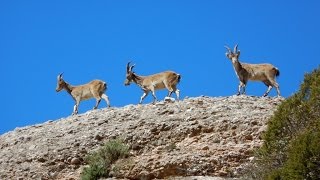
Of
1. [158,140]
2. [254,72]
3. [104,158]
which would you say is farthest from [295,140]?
[254,72]

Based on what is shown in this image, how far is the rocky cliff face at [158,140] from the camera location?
18750 mm

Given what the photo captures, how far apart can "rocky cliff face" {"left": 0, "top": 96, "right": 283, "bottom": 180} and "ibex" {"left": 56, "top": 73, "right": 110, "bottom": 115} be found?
12.8 ft

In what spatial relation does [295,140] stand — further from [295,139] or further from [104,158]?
[104,158]

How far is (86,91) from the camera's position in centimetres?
2803

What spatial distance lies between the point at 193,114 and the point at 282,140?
5.50m

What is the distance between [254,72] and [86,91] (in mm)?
6553

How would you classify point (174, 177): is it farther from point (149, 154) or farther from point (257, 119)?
point (257, 119)

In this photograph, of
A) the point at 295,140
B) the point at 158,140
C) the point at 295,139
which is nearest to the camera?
the point at 295,140

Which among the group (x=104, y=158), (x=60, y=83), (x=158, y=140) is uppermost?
(x=60, y=83)

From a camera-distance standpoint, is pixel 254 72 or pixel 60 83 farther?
pixel 60 83

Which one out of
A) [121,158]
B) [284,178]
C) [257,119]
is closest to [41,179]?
[121,158]

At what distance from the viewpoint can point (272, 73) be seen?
26.2 meters

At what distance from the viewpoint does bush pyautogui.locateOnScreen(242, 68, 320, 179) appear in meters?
14.1

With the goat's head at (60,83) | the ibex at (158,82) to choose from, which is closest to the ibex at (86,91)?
the goat's head at (60,83)
